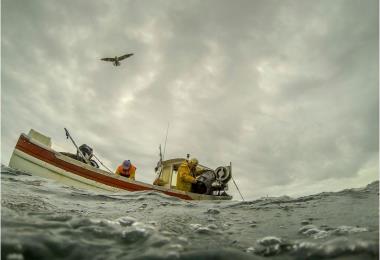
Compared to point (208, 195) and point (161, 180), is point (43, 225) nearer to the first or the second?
point (208, 195)

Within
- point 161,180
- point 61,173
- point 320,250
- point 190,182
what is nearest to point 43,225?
point 320,250

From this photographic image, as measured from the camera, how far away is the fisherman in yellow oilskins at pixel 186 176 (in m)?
15.5

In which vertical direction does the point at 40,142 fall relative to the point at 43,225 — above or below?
above

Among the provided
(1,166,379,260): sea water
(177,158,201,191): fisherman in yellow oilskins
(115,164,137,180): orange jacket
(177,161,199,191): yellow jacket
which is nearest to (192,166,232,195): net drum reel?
(177,158,201,191): fisherman in yellow oilskins

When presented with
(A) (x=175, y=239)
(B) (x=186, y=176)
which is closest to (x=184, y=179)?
(B) (x=186, y=176)

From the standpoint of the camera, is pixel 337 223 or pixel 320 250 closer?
pixel 320 250

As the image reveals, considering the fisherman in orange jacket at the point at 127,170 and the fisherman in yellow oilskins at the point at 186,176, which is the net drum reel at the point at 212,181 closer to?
the fisherman in yellow oilskins at the point at 186,176

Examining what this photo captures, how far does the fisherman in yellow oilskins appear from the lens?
15531 millimetres

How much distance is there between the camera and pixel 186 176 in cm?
1555

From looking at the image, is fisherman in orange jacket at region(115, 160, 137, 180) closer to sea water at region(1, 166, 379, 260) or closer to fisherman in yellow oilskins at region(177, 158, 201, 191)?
fisherman in yellow oilskins at region(177, 158, 201, 191)

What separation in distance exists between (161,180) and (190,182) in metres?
2.50

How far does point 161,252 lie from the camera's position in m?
2.58

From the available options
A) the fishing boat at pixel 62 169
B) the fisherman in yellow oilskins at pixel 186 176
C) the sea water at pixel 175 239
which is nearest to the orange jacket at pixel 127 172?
the fishing boat at pixel 62 169

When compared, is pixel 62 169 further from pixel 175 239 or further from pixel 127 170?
pixel 175 239
